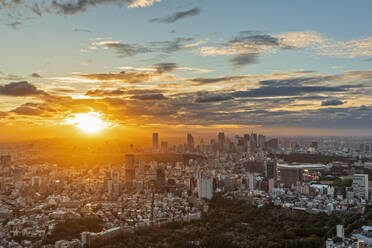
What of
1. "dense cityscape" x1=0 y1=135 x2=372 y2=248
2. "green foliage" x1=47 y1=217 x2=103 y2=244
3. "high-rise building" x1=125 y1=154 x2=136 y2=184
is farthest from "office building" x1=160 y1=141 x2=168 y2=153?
"green foliage" x1=47 y1=217 x2=103 y2=244

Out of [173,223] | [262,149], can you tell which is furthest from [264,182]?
[262,149]

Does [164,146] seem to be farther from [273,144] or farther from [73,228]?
[73,228]

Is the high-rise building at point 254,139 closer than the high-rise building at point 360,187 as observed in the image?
No

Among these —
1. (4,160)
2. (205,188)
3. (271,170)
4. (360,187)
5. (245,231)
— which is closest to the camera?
(245,231)

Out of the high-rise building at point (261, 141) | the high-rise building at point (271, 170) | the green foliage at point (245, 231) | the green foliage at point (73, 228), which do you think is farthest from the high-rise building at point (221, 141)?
the green foliage at point (73, 228)

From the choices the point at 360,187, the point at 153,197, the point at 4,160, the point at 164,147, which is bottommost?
the point at 153,197

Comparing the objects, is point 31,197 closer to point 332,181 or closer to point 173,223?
point 173,223

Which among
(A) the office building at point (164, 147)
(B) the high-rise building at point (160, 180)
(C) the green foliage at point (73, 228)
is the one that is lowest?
(C) the green foliage at point (73, 228)

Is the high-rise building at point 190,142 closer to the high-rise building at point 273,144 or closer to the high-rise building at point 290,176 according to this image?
the high-rise building at point 273,144

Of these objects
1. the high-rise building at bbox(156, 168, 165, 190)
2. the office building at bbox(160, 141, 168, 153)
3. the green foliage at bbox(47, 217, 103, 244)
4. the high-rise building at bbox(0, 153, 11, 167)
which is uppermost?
the office building at bbox(160, 141, 168, 153)

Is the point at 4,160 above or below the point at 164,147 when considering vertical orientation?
below

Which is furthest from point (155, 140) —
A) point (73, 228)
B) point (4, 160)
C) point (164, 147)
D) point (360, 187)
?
point (73, 228)

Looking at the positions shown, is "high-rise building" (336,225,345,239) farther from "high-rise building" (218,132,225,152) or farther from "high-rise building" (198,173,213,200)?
"high-rise building" (218,132,225,152)
